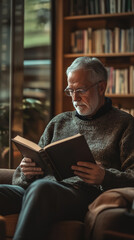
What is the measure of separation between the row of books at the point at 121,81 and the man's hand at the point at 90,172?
2062mm

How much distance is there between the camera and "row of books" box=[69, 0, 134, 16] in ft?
12.8

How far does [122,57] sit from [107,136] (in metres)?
1.99

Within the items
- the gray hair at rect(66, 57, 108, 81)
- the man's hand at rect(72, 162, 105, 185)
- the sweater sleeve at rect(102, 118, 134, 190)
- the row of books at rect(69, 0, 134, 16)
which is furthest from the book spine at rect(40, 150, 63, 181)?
the row of books at rect(69, 0, 134, 16)

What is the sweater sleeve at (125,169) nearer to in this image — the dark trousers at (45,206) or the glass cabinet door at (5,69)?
the dark trousers at (45,206)

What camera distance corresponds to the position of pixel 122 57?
13.4ft

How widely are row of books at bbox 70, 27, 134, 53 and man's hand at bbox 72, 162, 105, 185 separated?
2166mm

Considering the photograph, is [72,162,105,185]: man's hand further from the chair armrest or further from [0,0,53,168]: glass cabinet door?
[0,0,53,168]: glass cabinet door

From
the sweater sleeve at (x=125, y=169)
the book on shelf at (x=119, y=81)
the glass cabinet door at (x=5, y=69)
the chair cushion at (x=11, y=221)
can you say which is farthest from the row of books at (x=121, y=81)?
the chair cushion at (x=11, y=221)

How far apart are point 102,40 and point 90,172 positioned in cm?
231

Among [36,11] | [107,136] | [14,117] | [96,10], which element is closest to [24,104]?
[14,117]

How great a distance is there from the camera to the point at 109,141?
7.30 feet

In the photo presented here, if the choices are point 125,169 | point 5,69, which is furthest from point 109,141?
point 5,69

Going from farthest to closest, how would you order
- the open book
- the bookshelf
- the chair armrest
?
the bookshelf
the chair armrest
the open book

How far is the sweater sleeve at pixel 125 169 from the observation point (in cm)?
205
